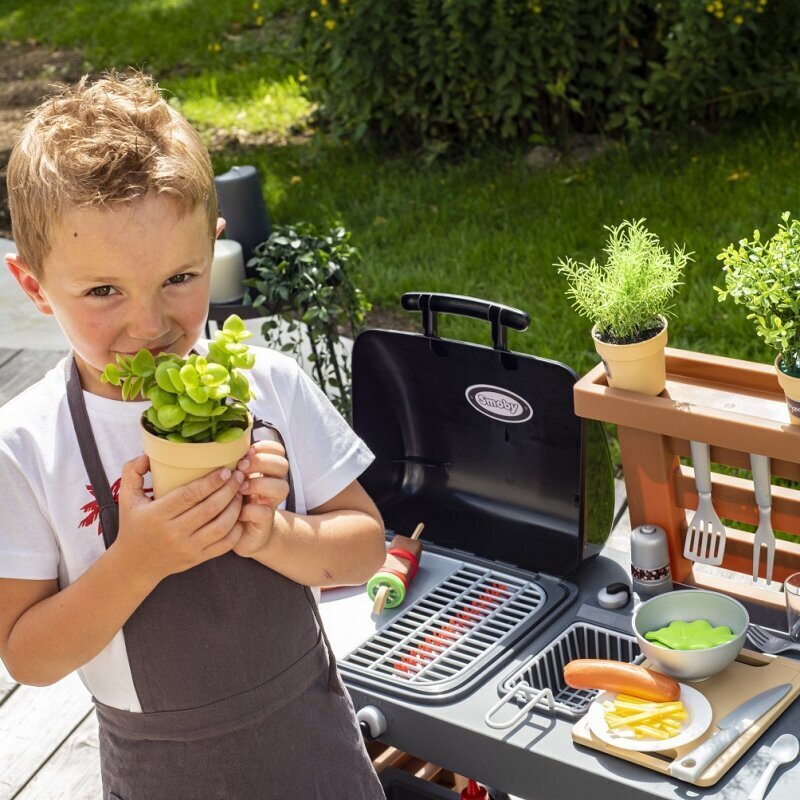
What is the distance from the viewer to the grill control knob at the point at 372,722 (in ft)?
6.14

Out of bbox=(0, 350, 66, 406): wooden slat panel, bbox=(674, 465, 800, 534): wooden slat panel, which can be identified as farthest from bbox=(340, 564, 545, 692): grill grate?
bbox=(0, 350, 66, 406): wooden slat panel

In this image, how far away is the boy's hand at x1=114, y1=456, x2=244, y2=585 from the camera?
1343 millimetres

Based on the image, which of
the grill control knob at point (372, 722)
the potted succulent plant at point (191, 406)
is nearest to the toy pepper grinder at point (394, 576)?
the grill control knob at point (372, 722)

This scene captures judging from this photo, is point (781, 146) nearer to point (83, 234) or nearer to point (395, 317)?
point (395, 317)

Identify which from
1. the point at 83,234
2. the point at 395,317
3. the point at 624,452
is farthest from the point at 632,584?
the point at 395,317

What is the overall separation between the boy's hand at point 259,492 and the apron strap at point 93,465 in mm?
171

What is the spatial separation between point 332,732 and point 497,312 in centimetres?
82

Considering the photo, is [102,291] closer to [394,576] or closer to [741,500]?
[394,576]

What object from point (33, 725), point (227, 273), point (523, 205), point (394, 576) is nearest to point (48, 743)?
point (33, 725)

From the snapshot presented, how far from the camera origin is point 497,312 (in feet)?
6.89

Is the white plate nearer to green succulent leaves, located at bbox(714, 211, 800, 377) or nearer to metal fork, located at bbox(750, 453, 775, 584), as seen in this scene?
metal fork, located at bbox(750, 453, 775, 584)

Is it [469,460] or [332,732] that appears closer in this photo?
[332,732]

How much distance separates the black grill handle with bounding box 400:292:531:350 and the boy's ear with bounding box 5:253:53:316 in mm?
812

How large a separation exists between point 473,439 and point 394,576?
1.10 ft
